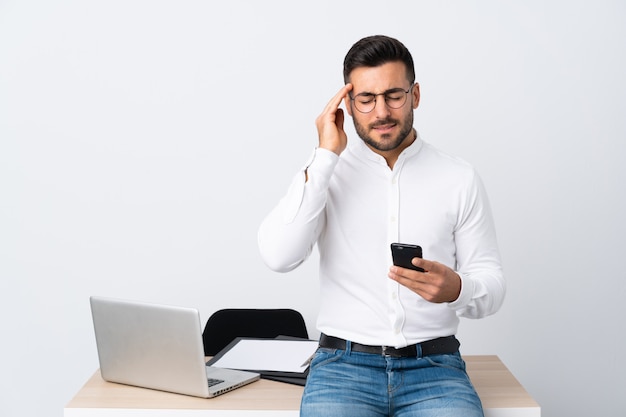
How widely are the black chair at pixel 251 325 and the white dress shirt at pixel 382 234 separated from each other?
2.64ft

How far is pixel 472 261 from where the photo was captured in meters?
2.38

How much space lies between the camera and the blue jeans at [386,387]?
2100 millimetres

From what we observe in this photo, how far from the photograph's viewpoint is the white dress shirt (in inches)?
89.8

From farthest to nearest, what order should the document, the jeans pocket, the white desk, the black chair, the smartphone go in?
the black chair < the document < the jeans pocket < the white desk < the smartphone

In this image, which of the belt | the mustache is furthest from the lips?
the belt

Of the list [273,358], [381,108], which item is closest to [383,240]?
[381,108]

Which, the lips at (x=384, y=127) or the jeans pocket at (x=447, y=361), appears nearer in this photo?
the jeans pocket at (x=447, y=361)

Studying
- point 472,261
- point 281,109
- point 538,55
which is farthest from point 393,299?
point 538,55

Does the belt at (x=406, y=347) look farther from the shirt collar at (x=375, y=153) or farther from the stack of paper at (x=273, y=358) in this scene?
the shirt collar at (x=375, y=153)

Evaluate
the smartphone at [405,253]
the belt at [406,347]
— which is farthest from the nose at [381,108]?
the belt at [406,347]

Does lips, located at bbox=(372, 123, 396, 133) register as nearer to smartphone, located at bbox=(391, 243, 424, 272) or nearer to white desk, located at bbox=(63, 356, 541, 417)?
smartphone, located at bbox=(391, 243, 424, 272)

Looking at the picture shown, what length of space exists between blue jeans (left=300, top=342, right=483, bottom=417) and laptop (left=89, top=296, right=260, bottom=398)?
296mm

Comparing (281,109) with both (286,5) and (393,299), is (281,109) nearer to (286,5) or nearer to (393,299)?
(286,5)

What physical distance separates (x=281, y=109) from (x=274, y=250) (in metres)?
1.74
